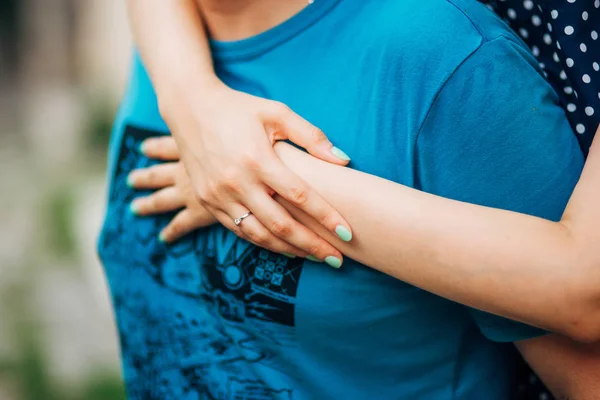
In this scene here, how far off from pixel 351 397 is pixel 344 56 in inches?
16.0

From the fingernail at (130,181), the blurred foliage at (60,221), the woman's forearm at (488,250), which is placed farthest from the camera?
the blurred foliage at (60,221)

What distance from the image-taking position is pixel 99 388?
2369mm

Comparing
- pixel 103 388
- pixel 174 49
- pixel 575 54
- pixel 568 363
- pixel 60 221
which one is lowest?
pixel 103 388

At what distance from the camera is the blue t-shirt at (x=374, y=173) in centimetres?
69

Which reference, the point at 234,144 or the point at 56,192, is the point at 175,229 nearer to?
the point at 234,144

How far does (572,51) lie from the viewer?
0.73 metres

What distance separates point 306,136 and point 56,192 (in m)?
2.36

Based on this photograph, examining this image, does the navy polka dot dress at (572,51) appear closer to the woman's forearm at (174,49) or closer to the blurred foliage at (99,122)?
the woman's forearm at (174,49)

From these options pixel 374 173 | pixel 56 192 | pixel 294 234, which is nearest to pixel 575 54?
pixel 374 173

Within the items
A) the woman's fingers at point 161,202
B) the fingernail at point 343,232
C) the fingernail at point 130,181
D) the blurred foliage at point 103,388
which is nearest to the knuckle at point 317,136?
the fingernail at point 343,232

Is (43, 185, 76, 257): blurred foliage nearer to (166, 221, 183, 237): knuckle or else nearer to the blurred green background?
the blurred green background

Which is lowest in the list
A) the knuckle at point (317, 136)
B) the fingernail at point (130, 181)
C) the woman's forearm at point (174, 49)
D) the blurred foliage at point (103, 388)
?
the blurred foliage at point (103, 388)

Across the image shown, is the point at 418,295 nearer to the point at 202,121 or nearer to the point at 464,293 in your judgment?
the point at 464,293

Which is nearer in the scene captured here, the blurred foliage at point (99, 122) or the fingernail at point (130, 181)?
the fingernail at point (130, 181)
